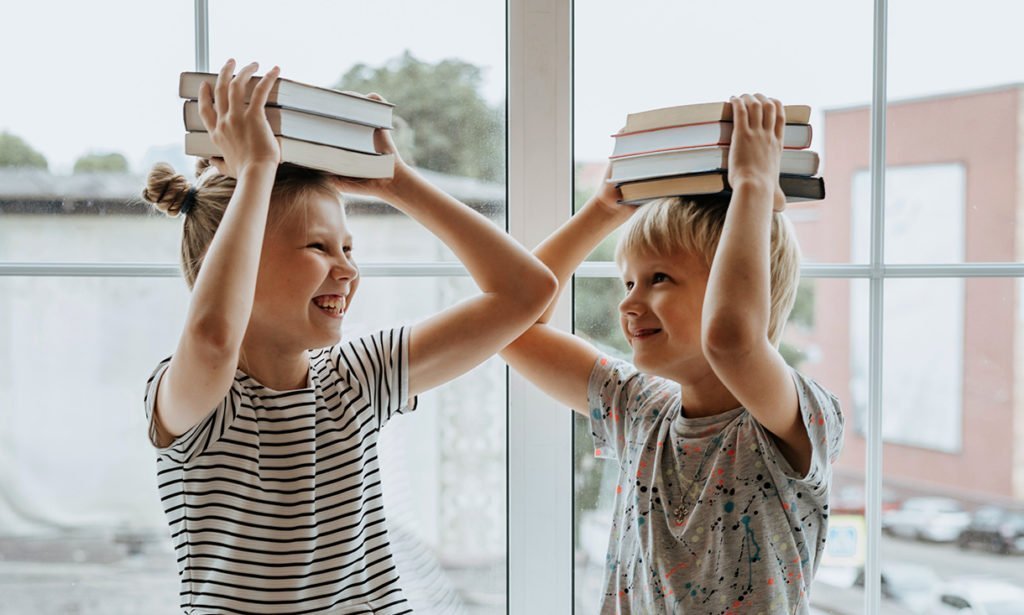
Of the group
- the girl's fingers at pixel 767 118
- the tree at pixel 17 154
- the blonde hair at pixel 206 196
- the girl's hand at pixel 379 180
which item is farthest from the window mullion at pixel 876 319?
the tree at pixel 17 154

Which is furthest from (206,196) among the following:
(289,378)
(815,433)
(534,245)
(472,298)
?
(815,433)

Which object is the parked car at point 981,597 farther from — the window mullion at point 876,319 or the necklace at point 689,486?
the necklace at point 689,486

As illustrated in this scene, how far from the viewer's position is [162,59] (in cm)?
136

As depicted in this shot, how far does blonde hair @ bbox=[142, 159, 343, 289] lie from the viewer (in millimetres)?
1126

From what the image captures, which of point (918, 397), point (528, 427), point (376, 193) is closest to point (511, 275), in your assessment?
point (376, 193)

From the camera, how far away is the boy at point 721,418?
1.05 meters

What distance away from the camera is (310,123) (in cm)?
106

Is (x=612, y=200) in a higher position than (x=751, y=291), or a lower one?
higher

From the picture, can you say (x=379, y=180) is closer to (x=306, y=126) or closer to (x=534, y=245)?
(x=306, y=126)

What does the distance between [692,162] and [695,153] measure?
0.01 metres

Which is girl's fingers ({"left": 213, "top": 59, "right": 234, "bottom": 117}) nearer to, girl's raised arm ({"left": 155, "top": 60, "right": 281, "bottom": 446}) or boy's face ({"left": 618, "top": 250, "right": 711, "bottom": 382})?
girl's raised arm ({"left": 155, "top": 60, "right": 281, "bottom": 446})

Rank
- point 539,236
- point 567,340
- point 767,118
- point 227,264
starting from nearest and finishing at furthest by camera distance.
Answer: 1. point 227,264
2. point 767,118
3. point 567,340
4. point 539,236

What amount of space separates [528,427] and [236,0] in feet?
2.63

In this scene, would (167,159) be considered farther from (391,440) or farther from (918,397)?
(918,397)
